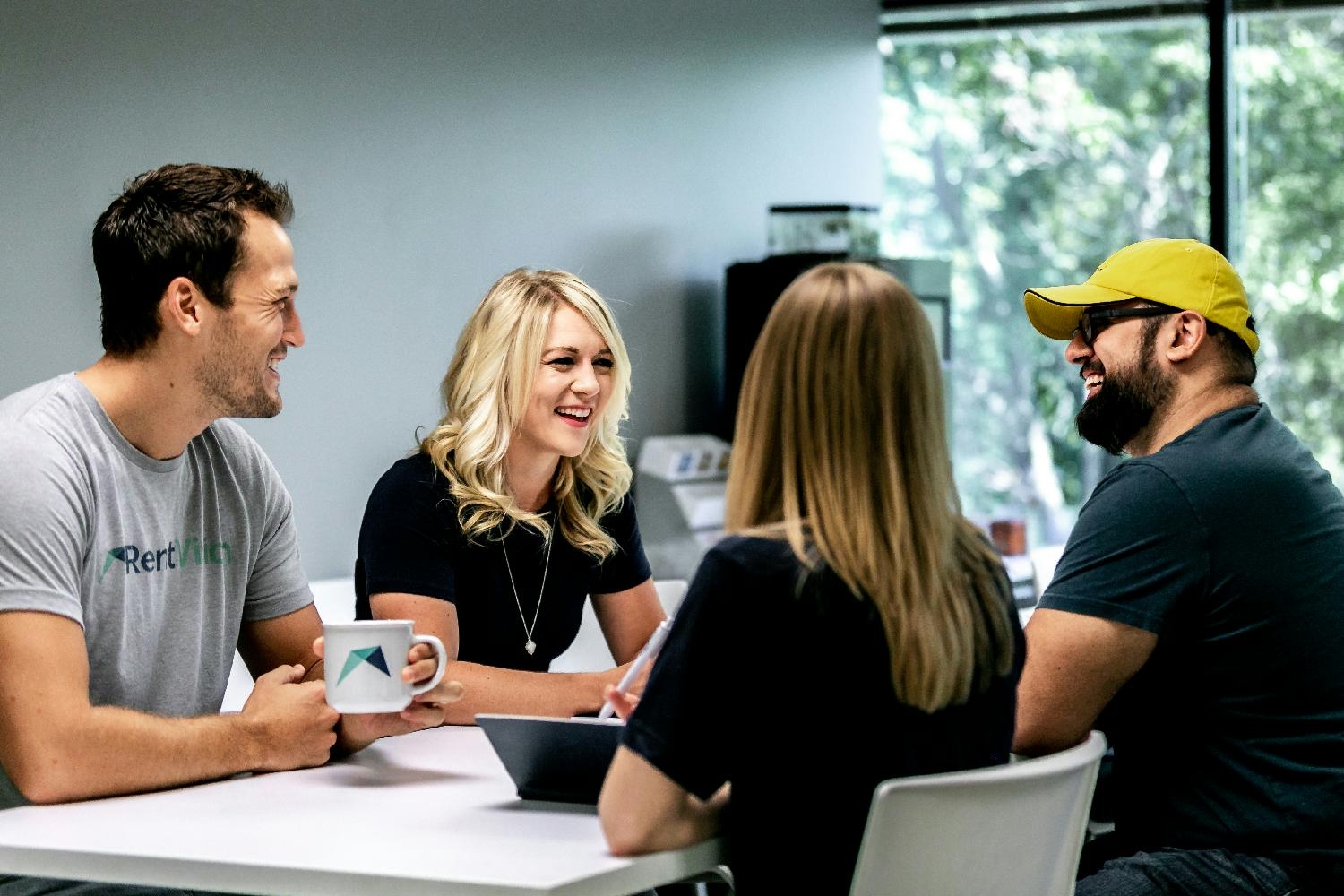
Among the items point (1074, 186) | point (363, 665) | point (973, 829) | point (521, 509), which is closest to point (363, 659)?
point (363, 665)

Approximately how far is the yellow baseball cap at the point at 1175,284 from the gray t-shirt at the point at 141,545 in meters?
1.19

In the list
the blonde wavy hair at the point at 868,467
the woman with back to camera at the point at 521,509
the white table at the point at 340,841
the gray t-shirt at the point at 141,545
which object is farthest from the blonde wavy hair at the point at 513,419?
the blonde wavy hair at the point at 868,467

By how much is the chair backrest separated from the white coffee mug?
0.58 metres

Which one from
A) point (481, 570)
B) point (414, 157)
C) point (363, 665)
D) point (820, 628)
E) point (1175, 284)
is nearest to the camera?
point (820, 628)

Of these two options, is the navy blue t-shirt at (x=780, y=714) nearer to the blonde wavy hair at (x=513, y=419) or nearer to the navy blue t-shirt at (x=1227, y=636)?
the navy blue t-shirt at (x=1227, y=636)

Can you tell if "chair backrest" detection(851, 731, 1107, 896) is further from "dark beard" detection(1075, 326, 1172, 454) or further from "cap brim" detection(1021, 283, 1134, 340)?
"cap brim" detection(1021, 283, 1134, 340)

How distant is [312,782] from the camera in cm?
166

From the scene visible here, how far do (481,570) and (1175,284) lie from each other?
1103mm

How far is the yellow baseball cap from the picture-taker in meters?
2.05

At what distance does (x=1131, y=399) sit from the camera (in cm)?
208

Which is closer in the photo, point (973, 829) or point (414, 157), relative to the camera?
point (973, 829)

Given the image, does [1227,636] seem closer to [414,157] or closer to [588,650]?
[588,650]

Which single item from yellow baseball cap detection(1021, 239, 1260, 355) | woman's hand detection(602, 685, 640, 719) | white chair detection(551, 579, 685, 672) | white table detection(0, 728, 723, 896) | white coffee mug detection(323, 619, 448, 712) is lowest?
white chair detection(551, 579, 685, 672)

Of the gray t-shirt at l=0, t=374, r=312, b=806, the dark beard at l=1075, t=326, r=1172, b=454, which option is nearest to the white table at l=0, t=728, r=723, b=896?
the gray t-shirt at l=0, t=374, r=312, b=806
